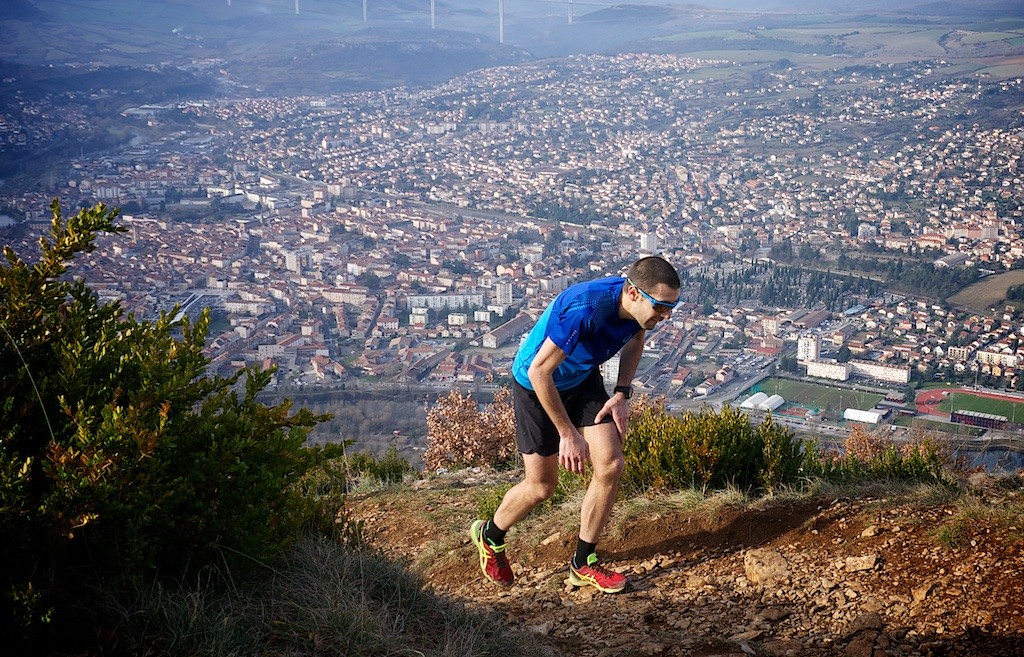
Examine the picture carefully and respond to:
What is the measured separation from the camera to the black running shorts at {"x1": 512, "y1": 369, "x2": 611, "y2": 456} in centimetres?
396

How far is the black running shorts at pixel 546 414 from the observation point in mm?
3961

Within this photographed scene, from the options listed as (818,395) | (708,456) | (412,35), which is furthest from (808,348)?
(412,35)

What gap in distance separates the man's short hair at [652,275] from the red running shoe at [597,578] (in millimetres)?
1372

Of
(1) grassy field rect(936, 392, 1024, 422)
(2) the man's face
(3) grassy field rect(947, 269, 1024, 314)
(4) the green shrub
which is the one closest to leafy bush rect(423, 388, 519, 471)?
(4) the green shrub

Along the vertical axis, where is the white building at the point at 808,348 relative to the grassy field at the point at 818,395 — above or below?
above

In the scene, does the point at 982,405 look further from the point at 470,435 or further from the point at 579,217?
the point at 579,217

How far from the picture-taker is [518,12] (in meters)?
103

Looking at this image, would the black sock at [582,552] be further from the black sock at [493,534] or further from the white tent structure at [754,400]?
the white tent structure at [754,400]

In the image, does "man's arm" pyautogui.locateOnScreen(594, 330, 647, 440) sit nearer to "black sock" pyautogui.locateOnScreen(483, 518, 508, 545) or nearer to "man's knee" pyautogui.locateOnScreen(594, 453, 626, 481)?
"man's knee" pyautogui.locateOnScreen(594, 453, 626, 481)

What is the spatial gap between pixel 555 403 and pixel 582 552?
0.89 metres

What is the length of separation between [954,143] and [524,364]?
144 ft

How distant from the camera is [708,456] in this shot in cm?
507

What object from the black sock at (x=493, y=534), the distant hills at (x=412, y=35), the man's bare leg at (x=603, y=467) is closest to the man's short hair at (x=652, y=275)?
the man's bare leg at (x=603, y=467)

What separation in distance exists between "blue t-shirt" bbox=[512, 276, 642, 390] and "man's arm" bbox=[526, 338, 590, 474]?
0.06 m
